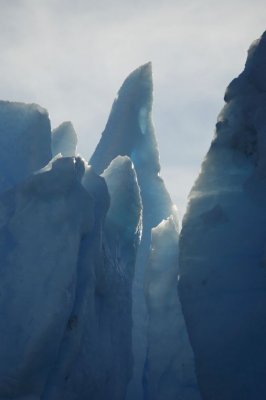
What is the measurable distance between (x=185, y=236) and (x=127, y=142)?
5.53 meters

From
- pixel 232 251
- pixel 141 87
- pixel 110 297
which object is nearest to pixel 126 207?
pixel 110 297

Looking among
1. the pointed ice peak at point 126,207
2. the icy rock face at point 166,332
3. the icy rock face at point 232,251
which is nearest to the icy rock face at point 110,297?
the pointed ice peak at point 126,207

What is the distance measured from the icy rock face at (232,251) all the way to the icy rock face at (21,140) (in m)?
4.10

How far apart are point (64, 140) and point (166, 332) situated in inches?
240

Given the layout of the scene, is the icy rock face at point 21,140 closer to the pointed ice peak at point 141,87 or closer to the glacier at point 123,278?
the glacier at point 123,278

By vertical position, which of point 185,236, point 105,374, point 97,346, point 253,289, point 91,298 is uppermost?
point 185,236

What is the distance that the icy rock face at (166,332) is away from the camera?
6.15 meters

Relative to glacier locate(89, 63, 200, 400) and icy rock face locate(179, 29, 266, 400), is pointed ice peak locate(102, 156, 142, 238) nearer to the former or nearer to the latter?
icy rock face locate(179, 29, 266, 400)

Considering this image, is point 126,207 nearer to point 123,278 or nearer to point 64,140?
point 123,278

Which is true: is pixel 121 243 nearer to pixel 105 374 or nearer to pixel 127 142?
pixel 105 374

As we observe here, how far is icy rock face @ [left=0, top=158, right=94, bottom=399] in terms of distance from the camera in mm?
4051

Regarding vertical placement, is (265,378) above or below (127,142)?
below

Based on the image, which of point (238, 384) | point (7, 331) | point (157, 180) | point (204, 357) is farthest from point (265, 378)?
point (157, 180)

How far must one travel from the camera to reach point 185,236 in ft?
15.7
